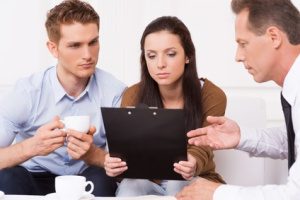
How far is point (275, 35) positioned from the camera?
1574 millimetres

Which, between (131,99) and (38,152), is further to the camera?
(131,99)

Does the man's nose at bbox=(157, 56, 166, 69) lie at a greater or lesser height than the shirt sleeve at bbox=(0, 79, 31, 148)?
greater

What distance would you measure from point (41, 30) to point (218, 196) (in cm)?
175

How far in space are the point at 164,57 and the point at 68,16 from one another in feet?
1.40

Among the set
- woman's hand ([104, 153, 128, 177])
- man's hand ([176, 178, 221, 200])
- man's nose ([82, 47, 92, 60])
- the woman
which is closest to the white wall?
the woman

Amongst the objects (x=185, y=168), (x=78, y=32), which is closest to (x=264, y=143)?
(x=185, y=168)

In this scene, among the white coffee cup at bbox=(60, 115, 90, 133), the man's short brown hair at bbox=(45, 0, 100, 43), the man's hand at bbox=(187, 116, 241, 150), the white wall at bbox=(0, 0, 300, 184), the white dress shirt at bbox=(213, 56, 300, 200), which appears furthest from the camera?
the white wall at bbox=(0, 0, 300, 184)

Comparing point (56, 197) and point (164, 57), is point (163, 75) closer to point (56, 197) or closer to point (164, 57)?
point (164, 57)

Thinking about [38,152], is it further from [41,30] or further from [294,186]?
[41,30]

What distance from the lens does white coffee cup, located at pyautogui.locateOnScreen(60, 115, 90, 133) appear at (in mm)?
1673

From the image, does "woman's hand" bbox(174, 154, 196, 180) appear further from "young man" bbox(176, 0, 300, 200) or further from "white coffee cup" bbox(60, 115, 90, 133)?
"white coffee cup" bbox(60, 115, 90, 133)

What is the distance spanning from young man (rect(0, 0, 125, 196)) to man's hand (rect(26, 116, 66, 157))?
129 mm

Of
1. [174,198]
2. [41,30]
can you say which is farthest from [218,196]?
[41,30]

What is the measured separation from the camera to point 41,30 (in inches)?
112
